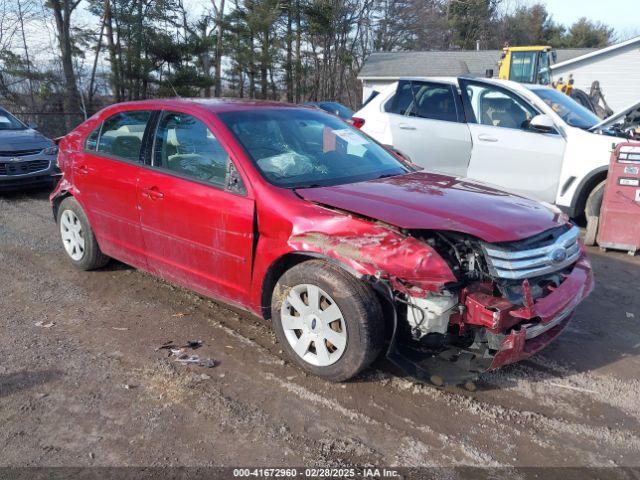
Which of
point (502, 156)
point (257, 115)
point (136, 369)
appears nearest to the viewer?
point (136, 369)

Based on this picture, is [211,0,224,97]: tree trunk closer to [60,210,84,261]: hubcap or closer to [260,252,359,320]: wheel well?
Answer: [60,210,84,261]: hubcap

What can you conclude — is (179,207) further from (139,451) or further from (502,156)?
(502,156)

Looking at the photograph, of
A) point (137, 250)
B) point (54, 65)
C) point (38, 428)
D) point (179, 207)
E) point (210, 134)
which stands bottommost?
point (38, 428)

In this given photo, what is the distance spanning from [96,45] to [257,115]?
20171 millimetres

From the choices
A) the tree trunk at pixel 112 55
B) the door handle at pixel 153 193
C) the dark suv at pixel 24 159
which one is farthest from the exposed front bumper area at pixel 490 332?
the tree trunk at pixel 112 55

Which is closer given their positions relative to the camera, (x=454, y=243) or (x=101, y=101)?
(x=454, y=243)

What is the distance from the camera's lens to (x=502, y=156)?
661 cm

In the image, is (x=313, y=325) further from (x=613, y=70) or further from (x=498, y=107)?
(x=613, y=70)

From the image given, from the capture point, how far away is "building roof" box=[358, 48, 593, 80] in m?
31.7

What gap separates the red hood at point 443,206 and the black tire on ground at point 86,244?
2.57 m

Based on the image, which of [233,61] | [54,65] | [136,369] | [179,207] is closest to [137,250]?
[179,207]

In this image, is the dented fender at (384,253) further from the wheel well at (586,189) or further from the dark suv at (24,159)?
the dark suv at (24,159)

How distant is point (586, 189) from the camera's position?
6426 millimetres

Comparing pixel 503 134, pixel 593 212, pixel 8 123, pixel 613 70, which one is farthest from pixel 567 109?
pixel 613 70
